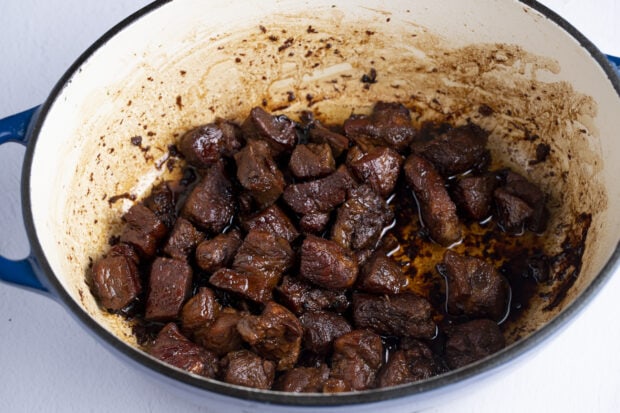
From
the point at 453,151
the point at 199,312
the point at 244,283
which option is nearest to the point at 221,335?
the point at 199,312

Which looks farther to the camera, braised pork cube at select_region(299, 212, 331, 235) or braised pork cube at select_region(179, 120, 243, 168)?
braised pork cube at select_region(179, 120, 243, 168)

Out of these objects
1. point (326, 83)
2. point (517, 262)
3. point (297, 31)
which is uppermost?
point (297, 31)

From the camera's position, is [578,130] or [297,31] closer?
[578,130]

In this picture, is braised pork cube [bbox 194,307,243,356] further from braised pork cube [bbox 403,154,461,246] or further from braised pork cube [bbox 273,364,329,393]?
braised pork cube [bbox 403,154,461,246]

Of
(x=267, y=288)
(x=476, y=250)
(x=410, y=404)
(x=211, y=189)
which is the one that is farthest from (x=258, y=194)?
(x=410, y=404)

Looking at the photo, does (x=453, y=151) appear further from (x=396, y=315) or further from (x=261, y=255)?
(x=261, y=255)

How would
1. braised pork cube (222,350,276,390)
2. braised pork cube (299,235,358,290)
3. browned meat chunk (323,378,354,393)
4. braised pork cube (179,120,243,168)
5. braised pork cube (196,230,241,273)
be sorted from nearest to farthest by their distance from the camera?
1. browned meat chunk (323,378,354,393)
2. braised pork cube (222,350,276,390)
3. braised pork cube (299,235,358,290)
4. braised pork cube (196,230,241,273)
5. braised pork cube (179,120,243,168)

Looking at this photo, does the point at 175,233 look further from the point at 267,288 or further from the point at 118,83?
the point at 118,83

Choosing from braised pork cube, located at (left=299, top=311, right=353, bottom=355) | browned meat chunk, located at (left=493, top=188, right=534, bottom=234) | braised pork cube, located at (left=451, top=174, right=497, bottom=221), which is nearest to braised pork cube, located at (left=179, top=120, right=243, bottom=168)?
braised pork cube, located at (left=299, top=311, right=353, bottom=355)
